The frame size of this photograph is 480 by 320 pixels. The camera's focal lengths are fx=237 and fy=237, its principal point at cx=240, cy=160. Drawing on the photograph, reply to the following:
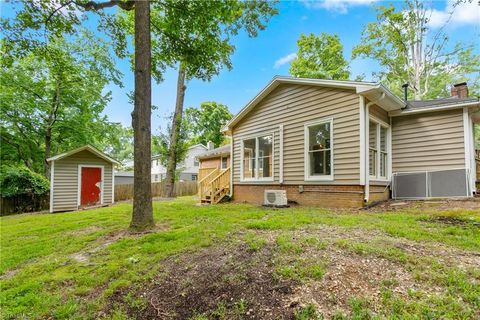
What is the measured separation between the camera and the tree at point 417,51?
52.5 ft

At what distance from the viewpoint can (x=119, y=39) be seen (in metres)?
8.15

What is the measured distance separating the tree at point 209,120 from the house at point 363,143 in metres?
24.5

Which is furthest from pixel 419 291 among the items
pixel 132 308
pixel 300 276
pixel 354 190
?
pixel 354 190

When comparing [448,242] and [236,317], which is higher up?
[448,242]

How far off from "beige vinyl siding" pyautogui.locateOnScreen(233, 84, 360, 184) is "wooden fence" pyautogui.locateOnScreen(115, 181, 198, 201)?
32.3ft

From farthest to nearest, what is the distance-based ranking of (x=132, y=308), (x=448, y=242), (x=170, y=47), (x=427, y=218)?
(x=170, y=47) < (x=427, y=218) < (x=448, y=242) < (x=132, y=308)

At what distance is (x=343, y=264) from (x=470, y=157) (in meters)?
6.67

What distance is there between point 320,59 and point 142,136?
820 inches

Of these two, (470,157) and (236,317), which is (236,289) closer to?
(236,317)

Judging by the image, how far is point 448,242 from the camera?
3289 millimetres

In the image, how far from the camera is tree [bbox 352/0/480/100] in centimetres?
1602

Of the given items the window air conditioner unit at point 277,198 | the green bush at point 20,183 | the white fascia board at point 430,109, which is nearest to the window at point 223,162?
the window air conditioner unit at point 277,198

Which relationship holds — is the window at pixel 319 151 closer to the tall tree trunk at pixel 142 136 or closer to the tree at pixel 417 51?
the tall tree trunk at pixel 142 136

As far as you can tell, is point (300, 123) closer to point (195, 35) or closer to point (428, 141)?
point (428, 141)
